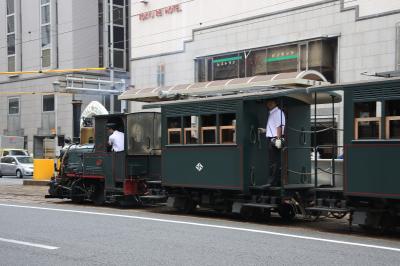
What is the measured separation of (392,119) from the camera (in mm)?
10312

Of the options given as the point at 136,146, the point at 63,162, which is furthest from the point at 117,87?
the point at 136,146

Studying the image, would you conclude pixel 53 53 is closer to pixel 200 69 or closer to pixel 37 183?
pixel 200 69

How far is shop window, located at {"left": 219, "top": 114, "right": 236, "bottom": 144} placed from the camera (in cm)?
1303

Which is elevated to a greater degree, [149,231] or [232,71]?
[232,71]

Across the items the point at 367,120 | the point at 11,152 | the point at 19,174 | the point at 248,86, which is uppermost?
the point at 248,86

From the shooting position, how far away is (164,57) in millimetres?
32531

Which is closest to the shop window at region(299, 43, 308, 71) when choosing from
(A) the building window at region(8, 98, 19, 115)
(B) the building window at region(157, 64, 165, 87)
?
(B) the building window at region(157, 64, 165, 87)

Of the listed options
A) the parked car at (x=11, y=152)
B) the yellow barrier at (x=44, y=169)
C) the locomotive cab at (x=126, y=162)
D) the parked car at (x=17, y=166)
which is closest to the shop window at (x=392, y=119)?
the locomotive cab at (x=126, y=162)

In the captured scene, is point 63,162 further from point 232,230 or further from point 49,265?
point 49,265

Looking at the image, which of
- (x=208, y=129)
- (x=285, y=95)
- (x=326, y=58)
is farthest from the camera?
(x=326, y=58)

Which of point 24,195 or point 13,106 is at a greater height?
point 13,106

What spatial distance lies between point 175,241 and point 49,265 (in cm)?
251

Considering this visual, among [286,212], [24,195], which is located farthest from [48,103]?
[286,212]

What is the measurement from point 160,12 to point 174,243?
2458cm
